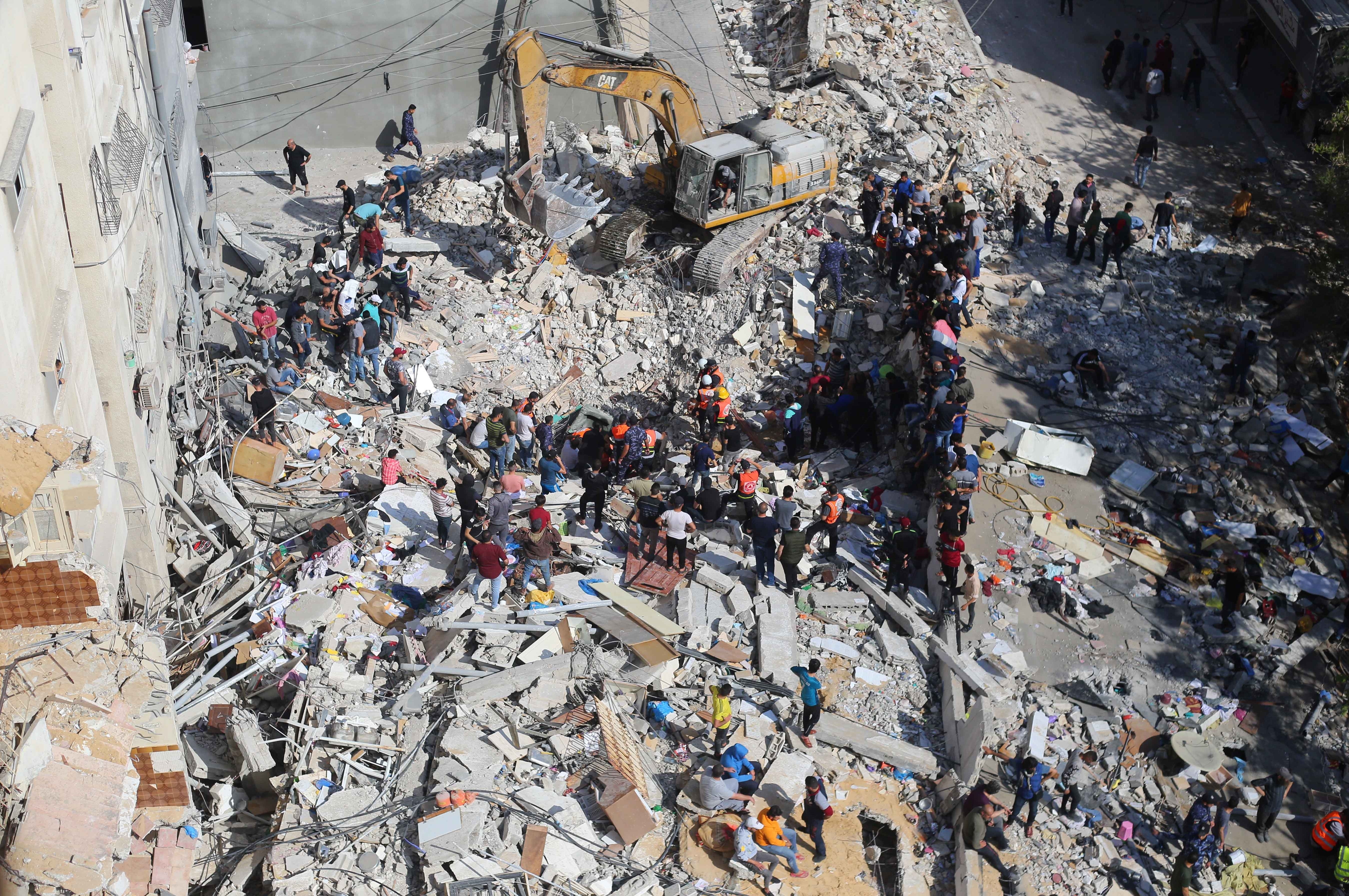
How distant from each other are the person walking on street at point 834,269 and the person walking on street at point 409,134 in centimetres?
1036

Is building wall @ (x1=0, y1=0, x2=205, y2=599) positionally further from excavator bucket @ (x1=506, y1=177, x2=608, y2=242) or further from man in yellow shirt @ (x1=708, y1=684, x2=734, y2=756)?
man in yellow shirt @ (x1=708, y1=684, x2=734, y2=756)

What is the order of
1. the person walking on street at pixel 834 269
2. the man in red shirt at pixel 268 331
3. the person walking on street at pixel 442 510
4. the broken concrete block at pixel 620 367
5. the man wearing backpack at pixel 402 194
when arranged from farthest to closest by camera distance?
the man wearing backpack at pixel 402 194
the broken concrete block at pixel 620 367
the person walking on street at pixel 834 269
the man in red shirt at pixel 268 331
the person walking on street at pixel 442 510

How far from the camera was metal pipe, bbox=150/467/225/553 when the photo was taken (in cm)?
1788

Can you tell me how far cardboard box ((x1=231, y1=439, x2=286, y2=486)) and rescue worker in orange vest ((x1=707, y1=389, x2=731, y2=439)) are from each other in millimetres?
6529

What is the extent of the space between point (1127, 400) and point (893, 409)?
3888 millimetres

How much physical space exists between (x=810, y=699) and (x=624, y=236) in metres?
11.1

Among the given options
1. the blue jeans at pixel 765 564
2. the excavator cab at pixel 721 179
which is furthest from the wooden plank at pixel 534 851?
the excavator cab at pixel 721 179

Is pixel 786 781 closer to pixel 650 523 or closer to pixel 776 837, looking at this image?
pixel 776 837

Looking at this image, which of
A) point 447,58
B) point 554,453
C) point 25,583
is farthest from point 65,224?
point 447,58

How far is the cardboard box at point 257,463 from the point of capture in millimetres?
19047

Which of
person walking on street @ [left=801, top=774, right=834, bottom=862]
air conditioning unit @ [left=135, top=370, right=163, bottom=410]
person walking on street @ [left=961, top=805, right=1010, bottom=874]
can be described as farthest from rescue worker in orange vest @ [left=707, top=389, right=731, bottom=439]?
air conditioning unit @ [left=135, top=370, right=163, bottom=410]

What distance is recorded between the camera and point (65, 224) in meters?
14.9

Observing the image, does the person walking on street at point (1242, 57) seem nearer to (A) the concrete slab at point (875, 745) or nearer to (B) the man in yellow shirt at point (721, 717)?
(A) the concrete slab at point (875, 745)

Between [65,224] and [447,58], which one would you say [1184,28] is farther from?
[65,224]
